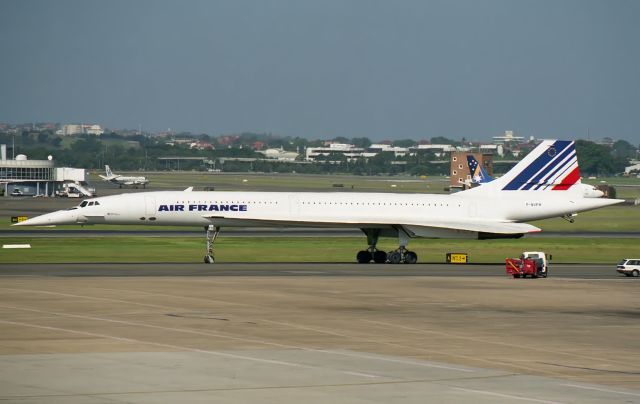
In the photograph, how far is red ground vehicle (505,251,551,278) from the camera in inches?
2084

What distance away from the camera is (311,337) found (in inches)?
1246

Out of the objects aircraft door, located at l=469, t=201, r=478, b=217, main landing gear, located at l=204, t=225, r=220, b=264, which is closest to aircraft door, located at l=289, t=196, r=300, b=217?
main landing gear, located at l=204, t=225, r=220, b=264

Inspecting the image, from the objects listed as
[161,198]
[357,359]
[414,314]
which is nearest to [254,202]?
[161,198]

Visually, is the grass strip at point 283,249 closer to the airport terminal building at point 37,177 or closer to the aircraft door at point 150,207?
the aircraft door at point 150,207

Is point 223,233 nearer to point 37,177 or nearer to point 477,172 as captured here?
point 477,172

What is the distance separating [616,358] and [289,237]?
2062 inches

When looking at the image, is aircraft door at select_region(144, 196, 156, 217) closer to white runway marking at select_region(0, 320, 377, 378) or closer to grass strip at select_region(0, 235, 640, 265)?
grass strip at select_region(0, 235, 640, 265)

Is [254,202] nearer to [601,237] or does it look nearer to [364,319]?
[364,319]

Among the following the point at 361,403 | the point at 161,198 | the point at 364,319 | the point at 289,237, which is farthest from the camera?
the point at 289,237

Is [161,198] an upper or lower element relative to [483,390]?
upper

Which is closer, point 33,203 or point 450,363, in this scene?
point 450,363

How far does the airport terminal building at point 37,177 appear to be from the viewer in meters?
172

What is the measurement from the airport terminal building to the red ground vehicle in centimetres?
12478

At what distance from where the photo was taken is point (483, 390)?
23.3m
